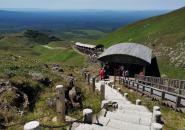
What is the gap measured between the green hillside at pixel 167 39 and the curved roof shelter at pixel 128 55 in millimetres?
8875

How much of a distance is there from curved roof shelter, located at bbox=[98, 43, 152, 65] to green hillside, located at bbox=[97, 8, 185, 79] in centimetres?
887

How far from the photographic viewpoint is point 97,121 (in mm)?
13734

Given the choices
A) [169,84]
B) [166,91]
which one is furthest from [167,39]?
[166,91]

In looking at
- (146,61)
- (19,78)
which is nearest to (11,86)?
(19,78)

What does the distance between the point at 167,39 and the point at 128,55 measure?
24128 mm

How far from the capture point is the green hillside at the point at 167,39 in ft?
162

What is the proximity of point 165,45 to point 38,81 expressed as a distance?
43840 mm

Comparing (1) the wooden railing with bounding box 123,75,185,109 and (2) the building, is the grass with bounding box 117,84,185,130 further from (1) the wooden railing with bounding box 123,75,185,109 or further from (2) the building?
(2) the building

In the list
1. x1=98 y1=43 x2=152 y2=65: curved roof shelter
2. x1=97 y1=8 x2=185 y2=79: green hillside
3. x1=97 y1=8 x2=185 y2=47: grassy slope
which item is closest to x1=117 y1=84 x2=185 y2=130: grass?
x1=98 y1=43 x2=152 y2=65: curved roof shelter

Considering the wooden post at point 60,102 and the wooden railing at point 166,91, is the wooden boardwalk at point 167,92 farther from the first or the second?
the wooden post at point 60,102

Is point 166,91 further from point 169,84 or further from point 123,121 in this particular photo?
point 123,121

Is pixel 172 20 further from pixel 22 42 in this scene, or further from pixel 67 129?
pixel 22 42

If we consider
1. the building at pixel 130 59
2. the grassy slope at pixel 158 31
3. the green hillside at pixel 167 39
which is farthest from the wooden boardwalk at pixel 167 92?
the grassy slope at pixel 158 31

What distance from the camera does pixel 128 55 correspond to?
3962 centimetres
